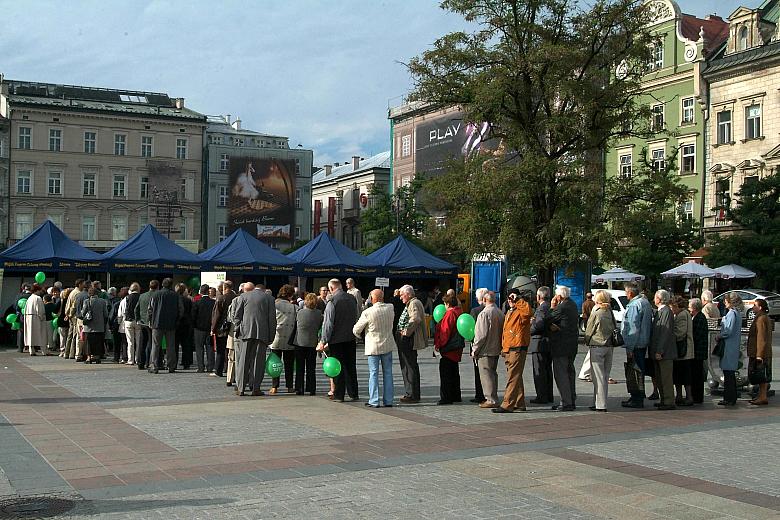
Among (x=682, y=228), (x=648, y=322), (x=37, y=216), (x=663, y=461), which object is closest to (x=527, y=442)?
(x=663, y=461)

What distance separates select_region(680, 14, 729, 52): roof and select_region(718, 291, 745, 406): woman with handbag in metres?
39.4

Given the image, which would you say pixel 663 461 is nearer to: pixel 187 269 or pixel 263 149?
pixel 187 269

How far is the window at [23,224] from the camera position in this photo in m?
68.6

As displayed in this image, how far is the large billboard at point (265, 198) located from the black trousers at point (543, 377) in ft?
213

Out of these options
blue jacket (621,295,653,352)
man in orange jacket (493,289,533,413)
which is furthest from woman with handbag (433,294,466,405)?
blue jacket (621,295,653,352)

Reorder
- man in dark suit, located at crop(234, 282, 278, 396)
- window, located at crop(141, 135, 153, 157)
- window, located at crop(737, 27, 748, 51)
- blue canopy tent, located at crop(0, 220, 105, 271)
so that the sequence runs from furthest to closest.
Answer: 1. window, located at crop(141, 135, 153, 157)
2. window, located at crop(737, 27, 748, 51)
3. blue canopy tent, located at crop(0, 220, 105, 271)
4. man in dark suit, located at crop(234, 282, 278, 396)

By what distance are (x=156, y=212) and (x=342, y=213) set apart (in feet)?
73.5

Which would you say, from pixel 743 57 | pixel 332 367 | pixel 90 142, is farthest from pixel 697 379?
pixel 90 142

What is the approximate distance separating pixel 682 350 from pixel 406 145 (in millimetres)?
59886

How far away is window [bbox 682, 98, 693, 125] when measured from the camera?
49500 mm

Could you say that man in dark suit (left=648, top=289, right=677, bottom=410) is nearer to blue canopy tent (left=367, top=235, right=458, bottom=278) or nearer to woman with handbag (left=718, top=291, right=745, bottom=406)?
woman with handbag (left=718, top=291, right=745, bottom=406)

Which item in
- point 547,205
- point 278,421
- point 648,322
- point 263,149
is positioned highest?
point 263,149

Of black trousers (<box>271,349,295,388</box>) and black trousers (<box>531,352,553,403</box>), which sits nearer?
black trousers (<box>531,352,553,403</box>)

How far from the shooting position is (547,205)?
29.9m
